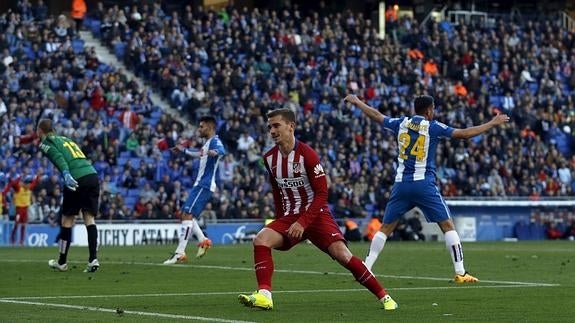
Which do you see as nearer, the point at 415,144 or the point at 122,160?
the point at 415,144

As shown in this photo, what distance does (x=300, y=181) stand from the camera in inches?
511

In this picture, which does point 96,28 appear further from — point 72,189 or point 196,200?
point 72,189

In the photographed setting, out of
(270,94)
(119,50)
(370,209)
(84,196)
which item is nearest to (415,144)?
(84,196)

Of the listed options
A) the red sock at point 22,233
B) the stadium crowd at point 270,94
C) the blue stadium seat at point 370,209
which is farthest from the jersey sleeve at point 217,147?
the blue stadium seat at point 370,209

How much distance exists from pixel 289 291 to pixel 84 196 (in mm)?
5772

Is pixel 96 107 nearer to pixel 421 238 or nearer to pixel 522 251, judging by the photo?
pixel 421 238

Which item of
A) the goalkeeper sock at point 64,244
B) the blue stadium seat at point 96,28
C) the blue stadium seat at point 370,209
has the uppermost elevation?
the blue stadium seat at point 96,28

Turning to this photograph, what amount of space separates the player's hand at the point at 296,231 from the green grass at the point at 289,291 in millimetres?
742

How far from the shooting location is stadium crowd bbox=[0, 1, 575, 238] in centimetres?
3900

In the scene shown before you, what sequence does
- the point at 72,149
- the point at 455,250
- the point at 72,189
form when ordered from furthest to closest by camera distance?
the point at 72,149 < the point at 72,189 < the point at 455,250

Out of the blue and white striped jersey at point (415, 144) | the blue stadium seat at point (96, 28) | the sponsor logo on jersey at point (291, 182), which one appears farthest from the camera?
the blue stadium seat at point (96, 28)

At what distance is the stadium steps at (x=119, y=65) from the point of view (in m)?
43.1

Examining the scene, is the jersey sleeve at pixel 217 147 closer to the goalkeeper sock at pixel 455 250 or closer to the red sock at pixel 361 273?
the goalkeeper sock at pixel 455 250

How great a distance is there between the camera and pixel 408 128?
1784 centimetres
